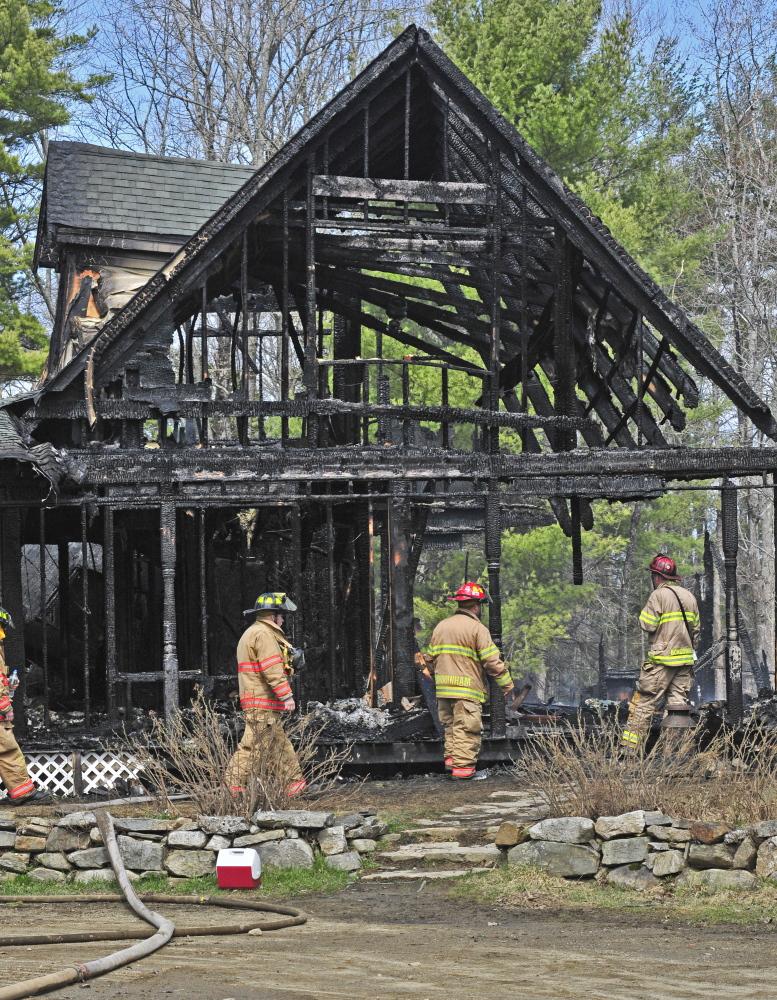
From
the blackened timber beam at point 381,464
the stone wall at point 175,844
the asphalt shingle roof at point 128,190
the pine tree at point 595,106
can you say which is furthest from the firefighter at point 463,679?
the pine tree at point 595,106

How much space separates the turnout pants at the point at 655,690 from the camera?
41.5 ft

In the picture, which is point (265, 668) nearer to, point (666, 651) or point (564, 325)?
point (666, 651)

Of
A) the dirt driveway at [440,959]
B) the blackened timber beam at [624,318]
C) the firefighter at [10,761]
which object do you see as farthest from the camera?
the blackened timber beam at [624,318]

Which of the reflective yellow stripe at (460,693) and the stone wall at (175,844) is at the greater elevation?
the reflective yellow stripe at (460,693)

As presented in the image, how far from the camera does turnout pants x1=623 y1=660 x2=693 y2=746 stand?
41.5 feet

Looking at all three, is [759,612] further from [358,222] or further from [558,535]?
[358,222]

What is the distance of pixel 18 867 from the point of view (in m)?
9.80

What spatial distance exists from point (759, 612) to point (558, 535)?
207 inches

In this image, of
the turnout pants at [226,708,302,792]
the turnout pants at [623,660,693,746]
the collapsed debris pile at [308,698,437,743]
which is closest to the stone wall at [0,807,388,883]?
the turnout pants at [226,708,302,792]

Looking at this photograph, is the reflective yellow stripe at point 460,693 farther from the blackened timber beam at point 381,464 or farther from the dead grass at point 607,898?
the dead grass at point 607,898

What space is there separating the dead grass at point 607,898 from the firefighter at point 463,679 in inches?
137

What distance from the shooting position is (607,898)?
8633mm

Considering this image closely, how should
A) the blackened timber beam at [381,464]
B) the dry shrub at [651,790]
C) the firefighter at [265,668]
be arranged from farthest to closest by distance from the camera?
the blackened timber beam at [381,464]
the firefighter at [265,668]
the dry shrub at [651,790]

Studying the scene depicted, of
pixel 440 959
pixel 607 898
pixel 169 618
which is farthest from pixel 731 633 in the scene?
pixel 440 959
